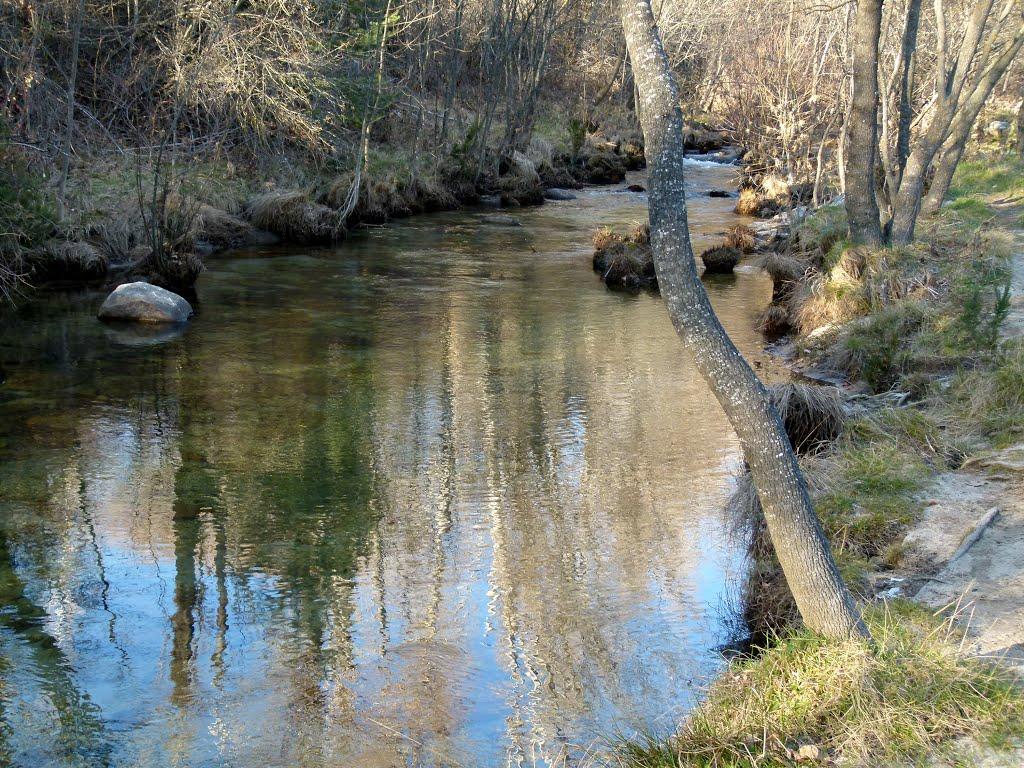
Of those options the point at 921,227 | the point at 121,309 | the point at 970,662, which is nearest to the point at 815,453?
the point at 970,662

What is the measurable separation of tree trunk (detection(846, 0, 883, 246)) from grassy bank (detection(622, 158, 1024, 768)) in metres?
0.52

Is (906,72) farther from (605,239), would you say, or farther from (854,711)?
(854,711)

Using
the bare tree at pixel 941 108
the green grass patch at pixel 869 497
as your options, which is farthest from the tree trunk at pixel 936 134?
Result: the green grass patch at pixel 869 497

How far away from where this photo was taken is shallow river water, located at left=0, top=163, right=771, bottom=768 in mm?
5703

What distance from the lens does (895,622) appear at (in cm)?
527

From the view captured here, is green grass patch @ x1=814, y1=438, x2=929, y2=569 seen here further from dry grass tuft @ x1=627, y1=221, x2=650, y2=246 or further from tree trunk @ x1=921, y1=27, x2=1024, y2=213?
dry grass tuft @ x1=627, y1=221, x2=650, y2=246

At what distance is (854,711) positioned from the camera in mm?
4438

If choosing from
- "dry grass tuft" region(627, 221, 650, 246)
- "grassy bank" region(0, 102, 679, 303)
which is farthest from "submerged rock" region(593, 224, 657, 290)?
"grassy bank" region(0, 102, 679, 303)

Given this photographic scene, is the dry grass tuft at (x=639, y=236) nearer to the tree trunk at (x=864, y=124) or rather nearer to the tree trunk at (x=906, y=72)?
the tree trunk at (x=906, y=72)

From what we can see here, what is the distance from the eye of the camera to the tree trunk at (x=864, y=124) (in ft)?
41.2

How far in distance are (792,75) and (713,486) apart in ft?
64.3

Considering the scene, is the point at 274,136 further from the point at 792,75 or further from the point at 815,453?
the point at 815,453

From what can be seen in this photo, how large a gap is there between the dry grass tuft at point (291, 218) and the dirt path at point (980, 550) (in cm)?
1713

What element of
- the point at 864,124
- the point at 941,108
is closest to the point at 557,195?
the point at 941,108
